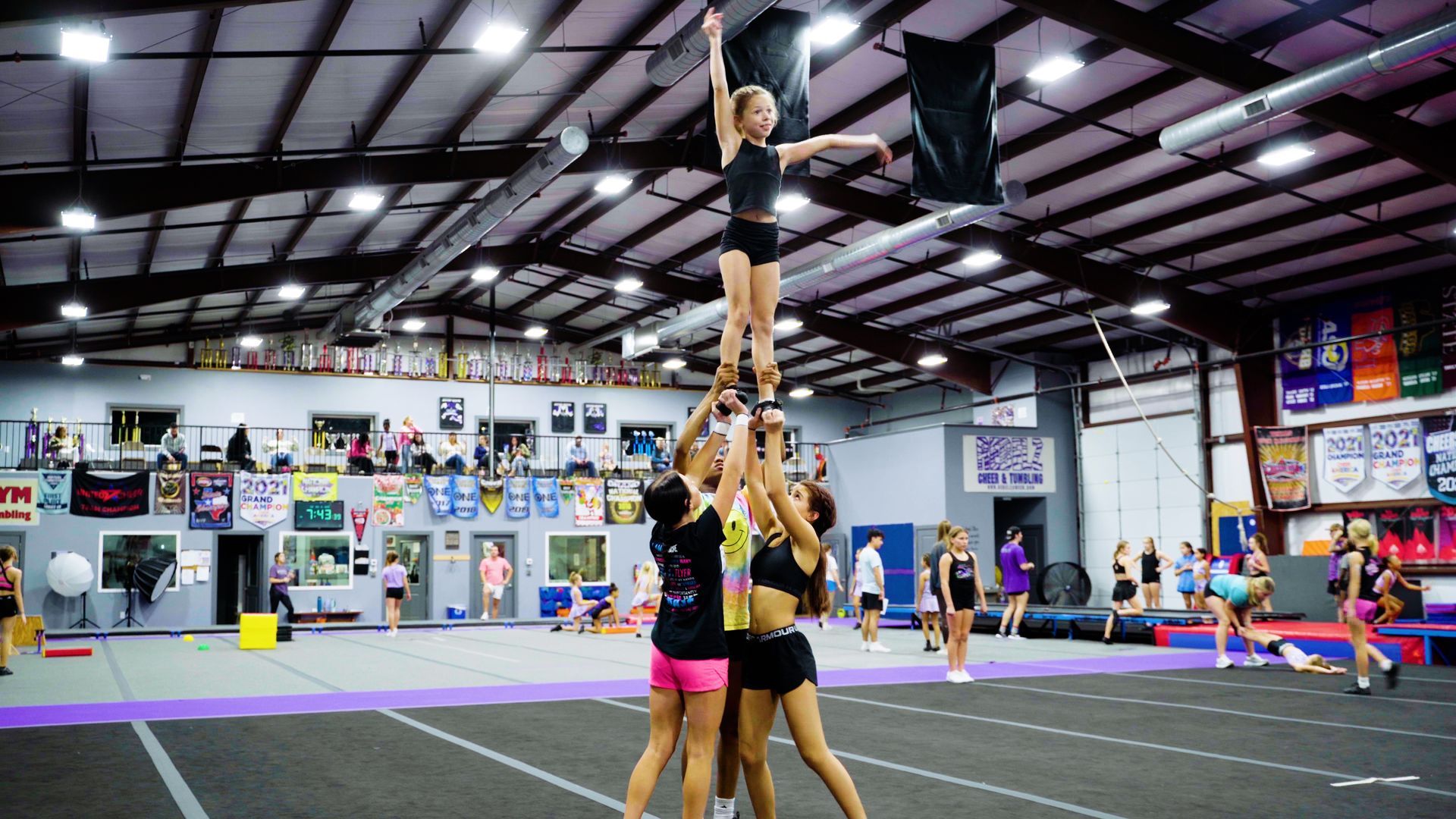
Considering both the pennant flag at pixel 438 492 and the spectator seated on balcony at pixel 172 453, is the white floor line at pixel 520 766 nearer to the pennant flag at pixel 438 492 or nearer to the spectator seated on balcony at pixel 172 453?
the pennant flag at pixel 438 492

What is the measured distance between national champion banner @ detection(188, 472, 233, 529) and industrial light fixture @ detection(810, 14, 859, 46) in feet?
56.8

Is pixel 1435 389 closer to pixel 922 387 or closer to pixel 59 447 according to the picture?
pixel 922 387

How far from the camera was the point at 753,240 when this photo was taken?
423cm

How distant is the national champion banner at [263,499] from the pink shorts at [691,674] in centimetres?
2203

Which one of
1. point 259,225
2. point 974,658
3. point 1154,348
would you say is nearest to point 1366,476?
point 1154,348

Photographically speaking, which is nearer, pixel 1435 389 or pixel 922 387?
pixel 1435 389

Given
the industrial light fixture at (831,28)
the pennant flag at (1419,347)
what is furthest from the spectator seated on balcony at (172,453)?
the pennant flag at (1419,347)

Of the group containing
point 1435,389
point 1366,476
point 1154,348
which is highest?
point 1154,348

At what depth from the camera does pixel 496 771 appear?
21.2 feet

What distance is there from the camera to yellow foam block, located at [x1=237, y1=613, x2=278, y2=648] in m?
16.9

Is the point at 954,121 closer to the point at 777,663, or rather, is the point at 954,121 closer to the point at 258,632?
the point at 777,663

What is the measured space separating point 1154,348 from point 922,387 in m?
8.03

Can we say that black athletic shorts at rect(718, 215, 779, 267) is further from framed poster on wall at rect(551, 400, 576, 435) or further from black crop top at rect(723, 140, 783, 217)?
framed poster on wall at rect(551, 400, 576, 435)

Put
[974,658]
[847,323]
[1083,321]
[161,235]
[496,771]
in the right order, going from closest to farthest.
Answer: [496,771]
[974,658]
[161,235]
[1083,321]
[847,323]
